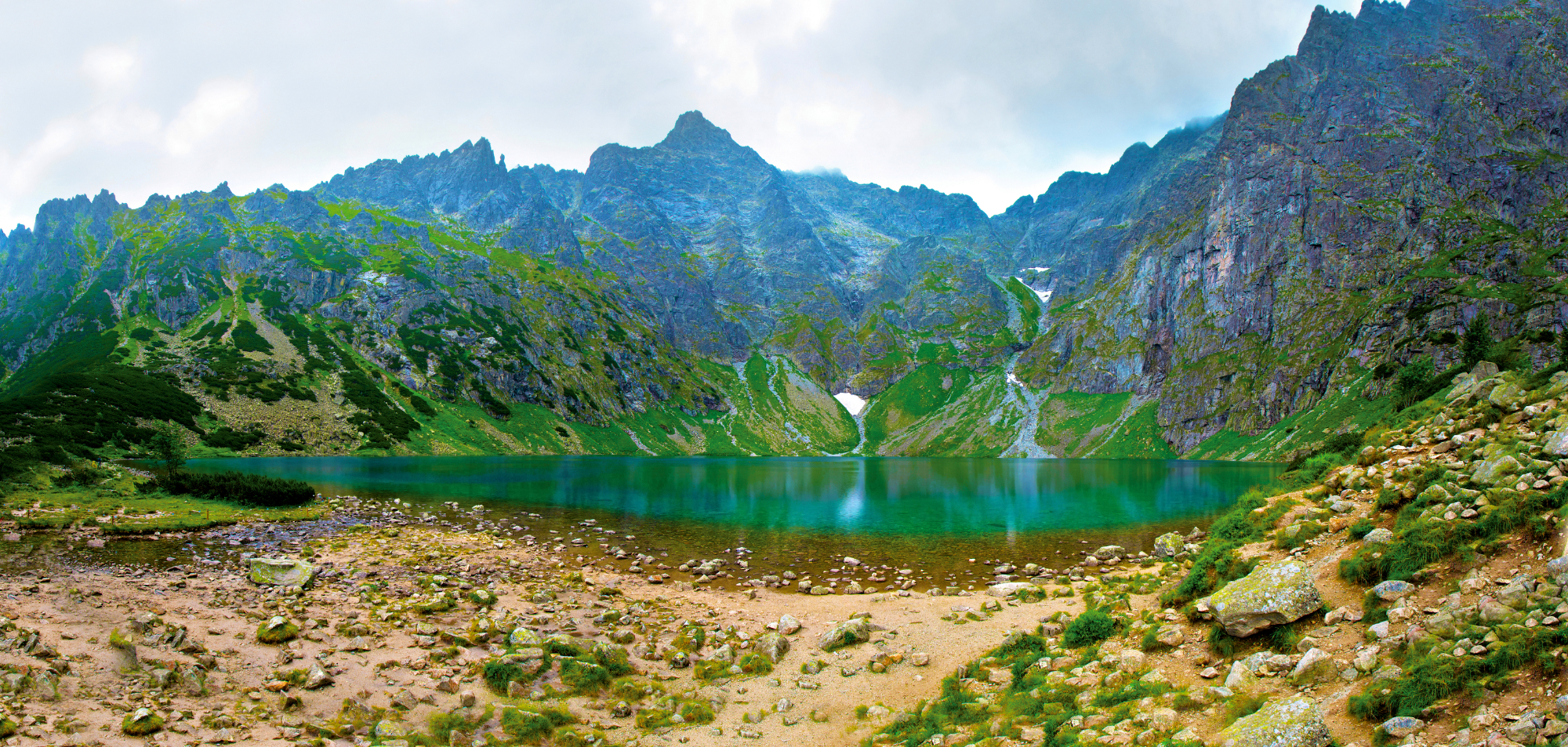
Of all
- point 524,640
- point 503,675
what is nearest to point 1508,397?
point 503,675

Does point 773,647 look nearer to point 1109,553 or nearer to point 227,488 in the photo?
point 1109,553

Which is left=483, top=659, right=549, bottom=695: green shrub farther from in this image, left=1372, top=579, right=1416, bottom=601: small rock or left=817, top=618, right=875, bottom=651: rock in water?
left=1372, top=579, right=1416, bottom=601: small rock

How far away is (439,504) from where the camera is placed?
54.8 meters

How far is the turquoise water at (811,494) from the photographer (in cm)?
5109

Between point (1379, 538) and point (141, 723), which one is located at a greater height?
point (1379, 538)

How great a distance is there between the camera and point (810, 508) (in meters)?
61.0

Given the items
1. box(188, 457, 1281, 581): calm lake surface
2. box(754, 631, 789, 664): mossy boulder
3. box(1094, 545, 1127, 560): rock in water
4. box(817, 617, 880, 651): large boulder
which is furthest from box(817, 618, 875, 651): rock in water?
box(1094, 545, 1127, 560): rock in water

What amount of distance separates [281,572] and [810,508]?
4310cm

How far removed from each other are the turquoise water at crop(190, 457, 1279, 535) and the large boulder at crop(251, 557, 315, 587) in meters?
27.3

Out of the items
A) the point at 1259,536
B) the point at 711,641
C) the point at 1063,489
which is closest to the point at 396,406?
the point at 1063,489

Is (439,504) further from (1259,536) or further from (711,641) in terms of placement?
(1259,536)

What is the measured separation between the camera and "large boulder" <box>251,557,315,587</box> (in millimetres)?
24016

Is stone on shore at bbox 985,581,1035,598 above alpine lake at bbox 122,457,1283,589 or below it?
above

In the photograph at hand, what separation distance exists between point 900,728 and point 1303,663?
7.76m
